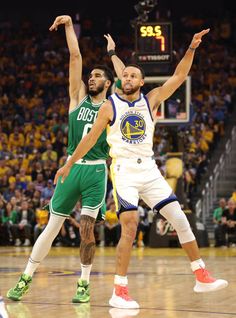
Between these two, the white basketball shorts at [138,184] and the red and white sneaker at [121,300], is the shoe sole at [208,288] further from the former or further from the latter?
the white basketball shorts at [138,184]

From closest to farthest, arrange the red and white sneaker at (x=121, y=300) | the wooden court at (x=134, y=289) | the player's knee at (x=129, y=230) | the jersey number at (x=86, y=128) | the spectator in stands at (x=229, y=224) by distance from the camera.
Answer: the wooden court at (x=134, y=289), the red and white sneaker at (x=121, y=300), the player's knee at (x=129, y=230), the jersey number at (x=86, y=128), the spectator in stands at (x=229, y=224)

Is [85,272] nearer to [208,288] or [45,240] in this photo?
[45,240]

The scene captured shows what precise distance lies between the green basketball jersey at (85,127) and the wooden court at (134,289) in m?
1.57

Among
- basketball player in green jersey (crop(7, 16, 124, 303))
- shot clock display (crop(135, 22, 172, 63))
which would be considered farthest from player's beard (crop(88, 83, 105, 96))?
shot clock display (crop(135, 22, 172, 63))

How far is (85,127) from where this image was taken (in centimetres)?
884

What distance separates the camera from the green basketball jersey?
887cm

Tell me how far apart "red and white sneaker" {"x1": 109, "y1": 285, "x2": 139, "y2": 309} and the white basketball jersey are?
134cm

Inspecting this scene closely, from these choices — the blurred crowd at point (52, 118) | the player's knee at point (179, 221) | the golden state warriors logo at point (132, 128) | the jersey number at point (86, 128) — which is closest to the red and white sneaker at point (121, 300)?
the player's knee at point (179, 221)

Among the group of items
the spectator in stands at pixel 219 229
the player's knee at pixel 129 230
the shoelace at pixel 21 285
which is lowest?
the spectator in stands at pixel 219 229

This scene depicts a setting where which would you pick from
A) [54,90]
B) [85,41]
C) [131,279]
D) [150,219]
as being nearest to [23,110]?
[54,90]

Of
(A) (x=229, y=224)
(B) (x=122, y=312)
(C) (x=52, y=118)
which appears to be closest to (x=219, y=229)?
(A) (x=229, y=224)

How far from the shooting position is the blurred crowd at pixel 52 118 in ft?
70.8

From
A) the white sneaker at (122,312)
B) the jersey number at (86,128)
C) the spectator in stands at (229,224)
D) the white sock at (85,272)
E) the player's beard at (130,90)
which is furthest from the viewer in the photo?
the spectator in stands at (229,224)

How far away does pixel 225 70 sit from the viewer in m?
30.0
